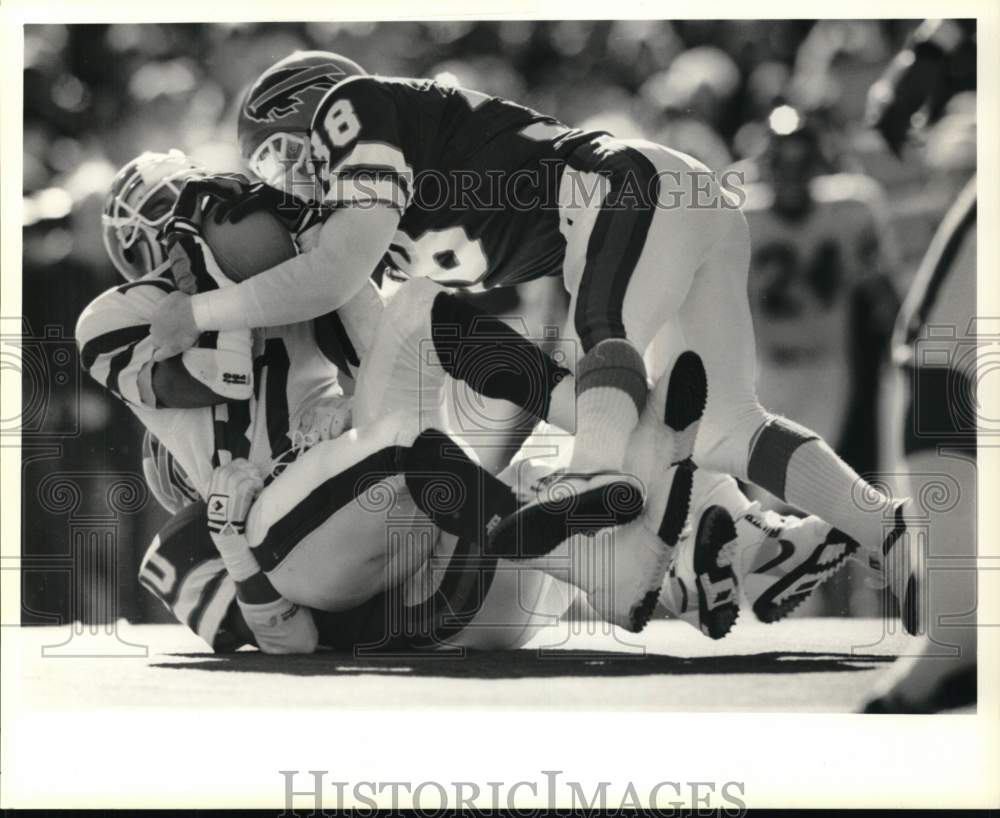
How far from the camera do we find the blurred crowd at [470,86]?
4.27m

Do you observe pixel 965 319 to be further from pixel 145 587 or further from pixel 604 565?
pixel 145 587

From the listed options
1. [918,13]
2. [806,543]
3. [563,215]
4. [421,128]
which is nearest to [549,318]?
[563,215]

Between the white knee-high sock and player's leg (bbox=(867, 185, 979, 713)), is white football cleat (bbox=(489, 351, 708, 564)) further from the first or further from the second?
player's leg (bbox=(867, 185, 979, 713))

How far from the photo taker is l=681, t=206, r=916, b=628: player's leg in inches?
165

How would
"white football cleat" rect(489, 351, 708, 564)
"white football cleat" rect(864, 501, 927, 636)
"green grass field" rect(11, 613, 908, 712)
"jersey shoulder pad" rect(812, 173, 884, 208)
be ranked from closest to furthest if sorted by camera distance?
"white football cleat" rect(489, 351, 708, 564) < "green grass field" rect(11, 613, 908, 712) < "white football cleat" rect(864, 501, 927, 636) < "jersey shoulder pad" rect(812, 173, 884, 208)

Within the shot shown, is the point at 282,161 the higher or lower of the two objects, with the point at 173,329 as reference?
higher

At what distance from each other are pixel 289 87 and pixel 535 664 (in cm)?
156

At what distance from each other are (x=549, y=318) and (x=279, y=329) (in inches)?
26.5

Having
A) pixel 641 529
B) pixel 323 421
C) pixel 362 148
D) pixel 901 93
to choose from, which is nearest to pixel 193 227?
pixel 362 148

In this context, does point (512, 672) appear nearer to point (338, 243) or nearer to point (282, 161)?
point (338, 243)

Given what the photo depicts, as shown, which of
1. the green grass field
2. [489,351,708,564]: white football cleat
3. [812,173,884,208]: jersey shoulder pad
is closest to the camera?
[489,351,708,564]: white football cleat

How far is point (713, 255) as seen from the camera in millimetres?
4238

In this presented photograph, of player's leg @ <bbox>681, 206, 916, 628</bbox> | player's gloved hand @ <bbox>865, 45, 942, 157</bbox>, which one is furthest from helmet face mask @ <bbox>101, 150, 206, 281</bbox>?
player's gloved hand @ <bbox>865, 45, 942, 157</bbox>

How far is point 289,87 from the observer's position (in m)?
4.28
